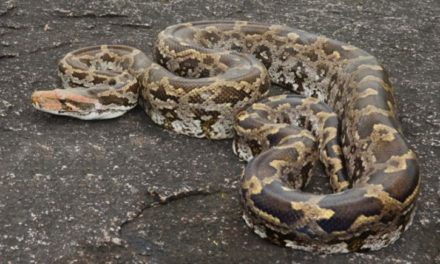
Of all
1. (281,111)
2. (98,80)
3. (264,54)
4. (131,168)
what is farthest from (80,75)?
(281,111)

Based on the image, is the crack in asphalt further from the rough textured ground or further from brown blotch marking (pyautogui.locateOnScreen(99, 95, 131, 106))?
brown blotch marking (pyautogui.locateOnScreen(99, 95, 131, 106))

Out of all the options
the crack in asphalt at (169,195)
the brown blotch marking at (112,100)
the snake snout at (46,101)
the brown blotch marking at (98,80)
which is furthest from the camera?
the brown blotch marking at (98,80)

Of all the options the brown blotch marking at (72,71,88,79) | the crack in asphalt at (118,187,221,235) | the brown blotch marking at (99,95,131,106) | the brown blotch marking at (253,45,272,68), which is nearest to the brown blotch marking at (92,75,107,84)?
the brown blotch marking at (72,71,88,79)

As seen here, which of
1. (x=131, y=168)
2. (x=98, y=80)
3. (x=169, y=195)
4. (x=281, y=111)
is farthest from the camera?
(x=98, y=80)

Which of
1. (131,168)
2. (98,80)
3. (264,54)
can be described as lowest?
(131,168)

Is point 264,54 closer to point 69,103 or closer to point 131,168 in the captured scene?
point 69,103

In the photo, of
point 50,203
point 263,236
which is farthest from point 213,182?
point 50,203

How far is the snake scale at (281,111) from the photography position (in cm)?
674

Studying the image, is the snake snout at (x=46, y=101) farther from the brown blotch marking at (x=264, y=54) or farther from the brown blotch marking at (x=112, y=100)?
the brown blotch marking at (x=264, y=54)

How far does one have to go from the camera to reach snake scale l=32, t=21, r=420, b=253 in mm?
6738

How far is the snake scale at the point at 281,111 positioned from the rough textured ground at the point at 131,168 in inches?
9.9

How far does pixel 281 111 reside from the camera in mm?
8883

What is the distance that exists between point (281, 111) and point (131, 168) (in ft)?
6.81

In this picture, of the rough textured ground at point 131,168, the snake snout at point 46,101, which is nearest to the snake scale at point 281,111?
the snake snout at point 46,101
